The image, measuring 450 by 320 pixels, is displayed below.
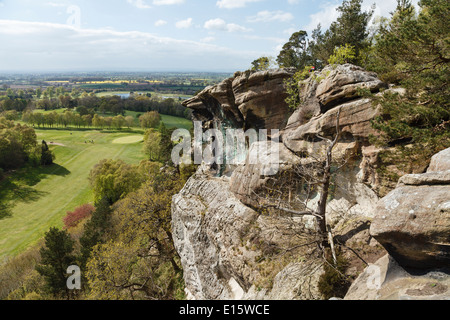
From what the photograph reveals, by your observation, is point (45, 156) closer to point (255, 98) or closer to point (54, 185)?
point (54, 185)

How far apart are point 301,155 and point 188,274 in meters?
13.8

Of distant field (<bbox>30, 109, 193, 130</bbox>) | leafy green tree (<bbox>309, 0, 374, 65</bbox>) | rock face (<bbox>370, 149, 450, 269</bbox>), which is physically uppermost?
leafy green tree (<bbox>309, 0, 374, 65</bbox>)

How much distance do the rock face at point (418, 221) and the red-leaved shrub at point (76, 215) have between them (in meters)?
50.5

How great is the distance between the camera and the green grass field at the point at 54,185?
45472 mm

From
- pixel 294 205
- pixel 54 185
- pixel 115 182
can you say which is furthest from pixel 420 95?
pixel 54 185

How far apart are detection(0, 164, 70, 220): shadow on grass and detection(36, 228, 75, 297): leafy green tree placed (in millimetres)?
37518

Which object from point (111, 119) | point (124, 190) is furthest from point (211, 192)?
point (111, 119)

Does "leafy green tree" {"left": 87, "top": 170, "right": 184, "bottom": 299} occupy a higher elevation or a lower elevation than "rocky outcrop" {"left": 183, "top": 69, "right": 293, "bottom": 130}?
lower

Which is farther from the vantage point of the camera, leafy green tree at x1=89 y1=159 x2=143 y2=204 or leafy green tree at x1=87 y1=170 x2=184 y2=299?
leafy green tree at x1=89 y1=159 x2=143 y2=204

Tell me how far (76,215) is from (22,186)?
2683 centimetres

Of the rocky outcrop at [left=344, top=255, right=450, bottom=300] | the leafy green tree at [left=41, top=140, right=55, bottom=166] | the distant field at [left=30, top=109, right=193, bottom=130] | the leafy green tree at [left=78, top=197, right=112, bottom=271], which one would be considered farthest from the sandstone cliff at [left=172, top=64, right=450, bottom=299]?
the distant field at [left=30, top=109, right=193, bottom=130]

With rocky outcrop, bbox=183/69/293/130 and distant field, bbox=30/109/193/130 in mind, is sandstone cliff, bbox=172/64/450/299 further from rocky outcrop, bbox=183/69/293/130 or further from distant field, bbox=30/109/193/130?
distant field, bbox=30/109/193/130

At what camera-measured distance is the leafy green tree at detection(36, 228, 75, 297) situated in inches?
977
